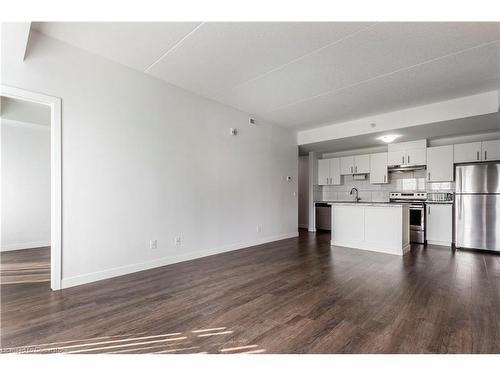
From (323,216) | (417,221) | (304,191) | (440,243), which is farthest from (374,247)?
(304,191)

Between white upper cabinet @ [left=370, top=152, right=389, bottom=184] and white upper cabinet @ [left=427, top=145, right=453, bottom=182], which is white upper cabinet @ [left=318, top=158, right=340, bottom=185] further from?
white upper cabinet @ [left=427, top=145, right=453, bottom=182]

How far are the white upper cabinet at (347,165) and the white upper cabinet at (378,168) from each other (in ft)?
1.72

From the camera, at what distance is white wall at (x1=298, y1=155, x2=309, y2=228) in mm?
7746

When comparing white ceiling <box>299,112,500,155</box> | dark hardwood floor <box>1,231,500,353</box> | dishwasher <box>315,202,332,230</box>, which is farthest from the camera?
dishwasher <box>315,202,332,230</box>

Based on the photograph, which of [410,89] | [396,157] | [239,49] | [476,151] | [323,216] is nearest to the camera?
[239,49]

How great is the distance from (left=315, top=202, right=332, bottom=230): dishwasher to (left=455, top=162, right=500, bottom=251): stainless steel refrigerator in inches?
111

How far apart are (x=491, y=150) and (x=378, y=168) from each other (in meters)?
2.10

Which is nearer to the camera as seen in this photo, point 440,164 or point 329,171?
point 440,164

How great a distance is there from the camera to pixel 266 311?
2256 mm

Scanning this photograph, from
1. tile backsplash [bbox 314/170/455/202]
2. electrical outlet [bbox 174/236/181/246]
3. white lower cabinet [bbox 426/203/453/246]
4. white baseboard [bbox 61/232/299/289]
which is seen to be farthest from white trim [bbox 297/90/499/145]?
electrical outlet [bbox 174/236/181/246]

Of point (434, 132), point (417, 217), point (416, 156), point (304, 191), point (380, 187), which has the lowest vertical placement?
point (417, 217)

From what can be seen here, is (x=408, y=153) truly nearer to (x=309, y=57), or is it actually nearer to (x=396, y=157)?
(x=396, y=157)
